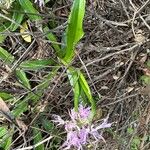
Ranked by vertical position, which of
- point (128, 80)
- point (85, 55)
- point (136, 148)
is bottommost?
point (136, 148)

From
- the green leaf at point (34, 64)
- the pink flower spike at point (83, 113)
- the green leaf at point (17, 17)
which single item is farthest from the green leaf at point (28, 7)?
the pink flower spike at point (83, 113)

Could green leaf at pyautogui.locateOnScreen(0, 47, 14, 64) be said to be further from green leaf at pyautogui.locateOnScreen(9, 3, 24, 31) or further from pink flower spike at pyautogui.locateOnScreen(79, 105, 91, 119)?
pink flower spike at pyautogui.locateOnScreen(79, 105, 91, 119)

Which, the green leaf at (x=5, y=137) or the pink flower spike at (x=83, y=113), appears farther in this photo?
the green leaf at (x=5, y=137)

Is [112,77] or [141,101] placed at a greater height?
[112,77]

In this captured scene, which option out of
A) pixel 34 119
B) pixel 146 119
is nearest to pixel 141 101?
pixel 146 119

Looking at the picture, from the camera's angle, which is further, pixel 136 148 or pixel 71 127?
pixel 136 148

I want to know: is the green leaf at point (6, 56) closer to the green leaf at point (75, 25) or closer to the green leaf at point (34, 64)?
the green leaf at point (34, 64)

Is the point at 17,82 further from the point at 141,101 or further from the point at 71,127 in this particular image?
the point at 141,101
